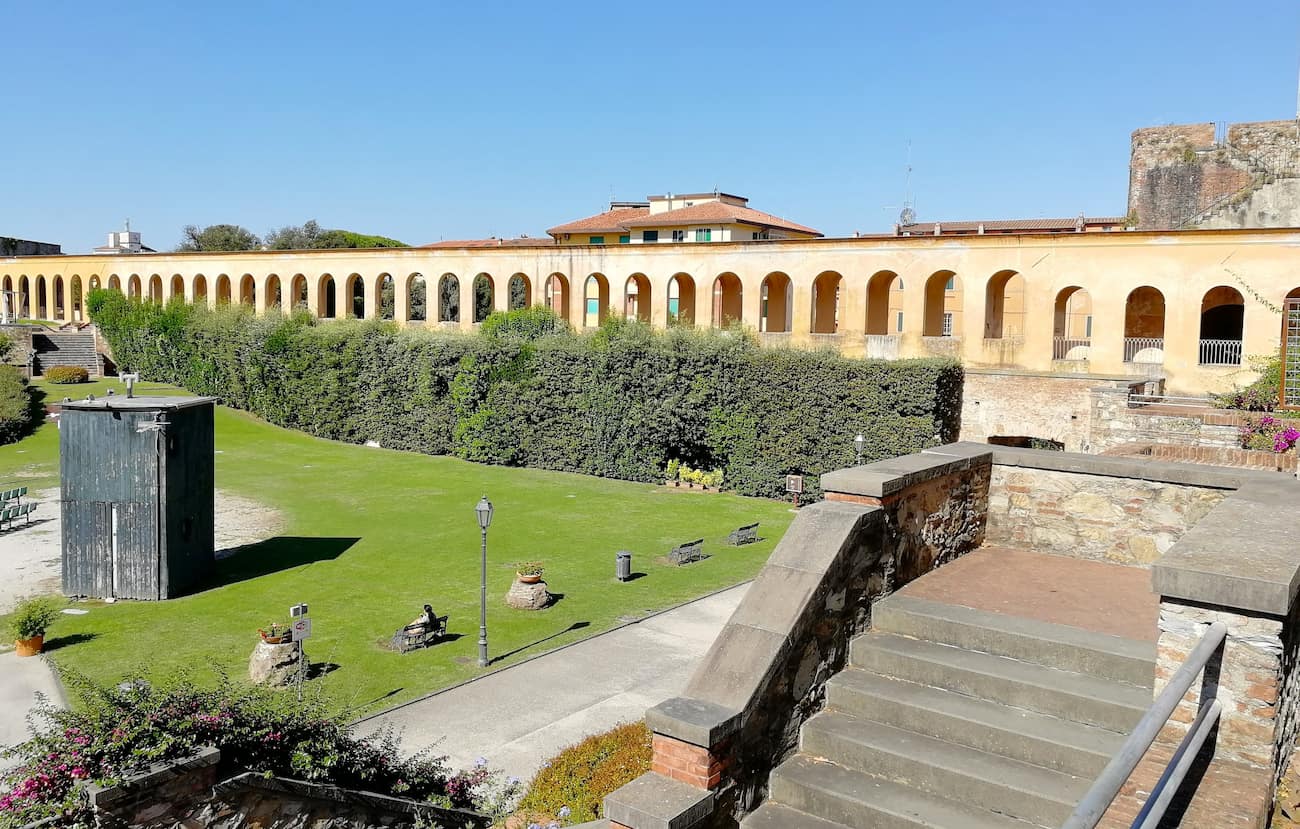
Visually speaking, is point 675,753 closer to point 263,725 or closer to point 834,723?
point 834,723

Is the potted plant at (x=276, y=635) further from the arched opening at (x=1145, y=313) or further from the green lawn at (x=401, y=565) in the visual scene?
the arched opening at (x=1145, y=313)

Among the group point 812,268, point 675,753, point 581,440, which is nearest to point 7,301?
point 581,440

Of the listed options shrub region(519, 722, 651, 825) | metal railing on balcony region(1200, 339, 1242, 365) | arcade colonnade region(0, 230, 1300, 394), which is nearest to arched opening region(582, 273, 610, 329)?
arcade colonnade region(0, 230, 1300, 394)

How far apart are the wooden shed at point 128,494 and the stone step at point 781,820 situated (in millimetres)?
14273

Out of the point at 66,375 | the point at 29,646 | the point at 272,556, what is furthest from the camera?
the point at 66,375

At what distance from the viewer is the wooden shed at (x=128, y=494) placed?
16484 mm

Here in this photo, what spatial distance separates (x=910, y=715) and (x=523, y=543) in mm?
16778

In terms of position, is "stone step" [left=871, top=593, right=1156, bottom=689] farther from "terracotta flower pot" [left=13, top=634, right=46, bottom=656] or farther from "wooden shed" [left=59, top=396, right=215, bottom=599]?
"wooden shed" [left=59, top=396, right=215, bottom=599]

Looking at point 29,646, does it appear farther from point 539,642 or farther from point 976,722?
point 976,722

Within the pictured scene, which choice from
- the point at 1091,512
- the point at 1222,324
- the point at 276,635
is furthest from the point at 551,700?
the point at 1222,324

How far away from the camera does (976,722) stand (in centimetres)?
564

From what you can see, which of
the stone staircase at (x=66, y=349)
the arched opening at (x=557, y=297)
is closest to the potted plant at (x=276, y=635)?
the arched opening at (x=557, y=297)

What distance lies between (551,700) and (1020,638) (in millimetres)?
8143

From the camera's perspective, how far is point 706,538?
23062mm
